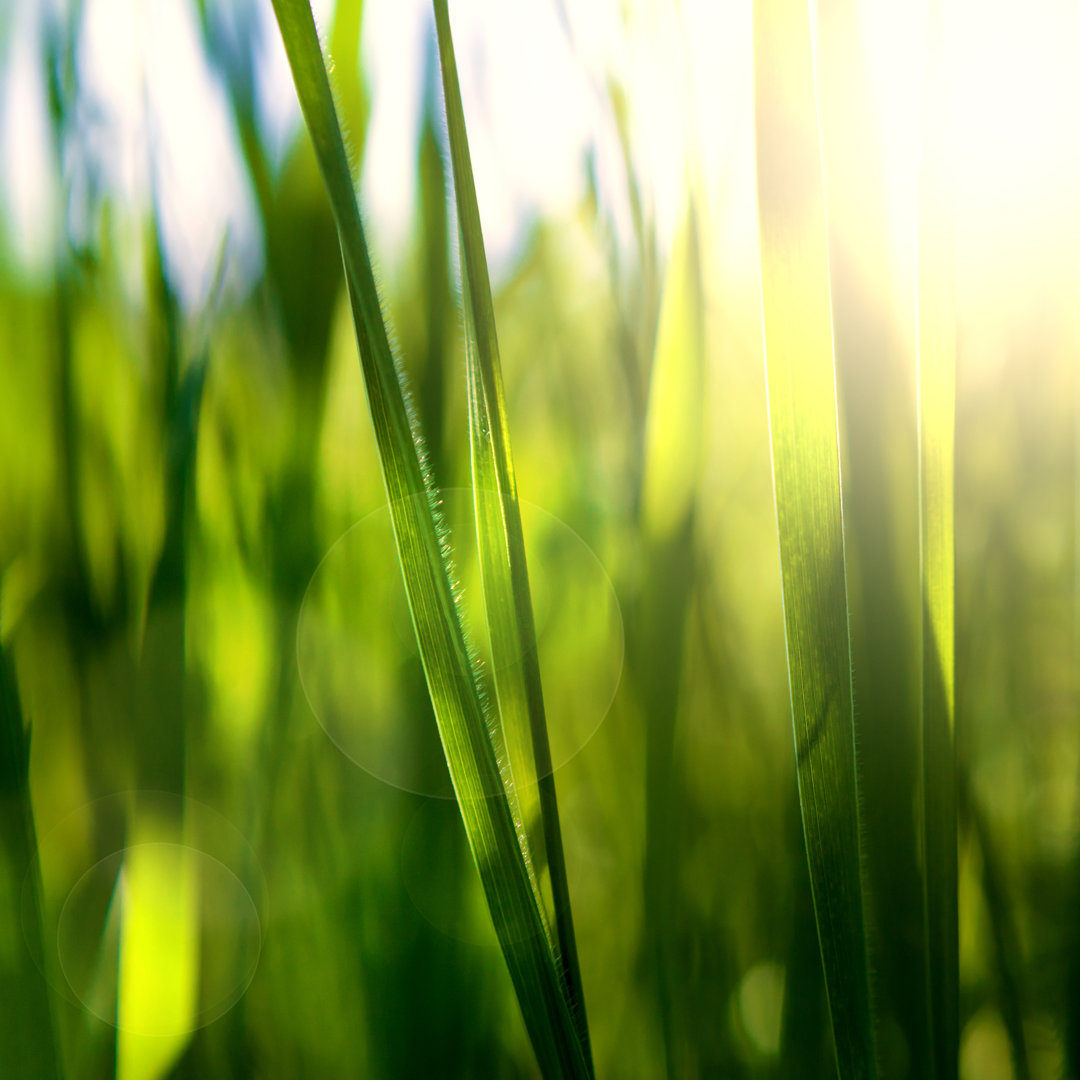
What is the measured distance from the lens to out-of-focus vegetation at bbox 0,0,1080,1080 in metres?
0.33

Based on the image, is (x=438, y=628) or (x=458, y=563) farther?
(x=458, y=563)

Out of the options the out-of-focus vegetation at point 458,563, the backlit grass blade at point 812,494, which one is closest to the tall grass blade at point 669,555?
the out-of-focus vegetation at point 458,563

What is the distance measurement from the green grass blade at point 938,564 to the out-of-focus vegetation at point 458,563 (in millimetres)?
39

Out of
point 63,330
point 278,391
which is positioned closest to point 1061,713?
point 278,391

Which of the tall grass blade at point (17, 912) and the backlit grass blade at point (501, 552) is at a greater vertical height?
the backlit grass blade at point (501, 552)

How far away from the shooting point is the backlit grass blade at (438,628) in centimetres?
22

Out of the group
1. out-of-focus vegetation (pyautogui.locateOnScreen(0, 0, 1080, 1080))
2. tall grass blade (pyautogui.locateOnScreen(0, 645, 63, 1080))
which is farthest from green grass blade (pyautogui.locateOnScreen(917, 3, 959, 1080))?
tall grass blade (pyautogui.locateOnScreen(0, 645, 63, 1080))

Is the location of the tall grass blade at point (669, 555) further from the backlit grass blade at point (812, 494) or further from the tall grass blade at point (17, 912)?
the tall grass blade at point (17, 912)

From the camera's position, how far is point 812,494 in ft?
0.79

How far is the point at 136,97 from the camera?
35 cm

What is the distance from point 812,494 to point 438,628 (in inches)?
5.3

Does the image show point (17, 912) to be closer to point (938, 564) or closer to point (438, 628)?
point (438, 628)

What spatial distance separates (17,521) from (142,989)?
23 centimetres

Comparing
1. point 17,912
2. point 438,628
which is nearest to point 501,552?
point 438,628
